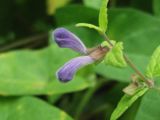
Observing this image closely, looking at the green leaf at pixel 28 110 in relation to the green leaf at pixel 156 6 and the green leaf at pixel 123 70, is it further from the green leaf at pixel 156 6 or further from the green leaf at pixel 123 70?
the green leaf at pixel 156 6

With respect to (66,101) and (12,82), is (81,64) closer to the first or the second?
(12,82)

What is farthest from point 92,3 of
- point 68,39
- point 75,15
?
point 68,39

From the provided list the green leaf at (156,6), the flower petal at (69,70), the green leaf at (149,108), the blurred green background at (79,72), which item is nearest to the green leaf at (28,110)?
the blurred green background at (79,72)

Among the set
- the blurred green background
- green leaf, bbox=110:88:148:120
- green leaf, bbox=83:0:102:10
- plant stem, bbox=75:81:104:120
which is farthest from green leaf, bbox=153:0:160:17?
green leaf, bbox=110:88:148:120

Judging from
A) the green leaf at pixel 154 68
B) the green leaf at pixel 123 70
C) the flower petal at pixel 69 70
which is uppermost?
the flower petal at pixel 69 70

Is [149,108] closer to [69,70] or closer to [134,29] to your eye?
[69,70]

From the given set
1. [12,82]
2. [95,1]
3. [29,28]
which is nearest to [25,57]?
[12,82]
